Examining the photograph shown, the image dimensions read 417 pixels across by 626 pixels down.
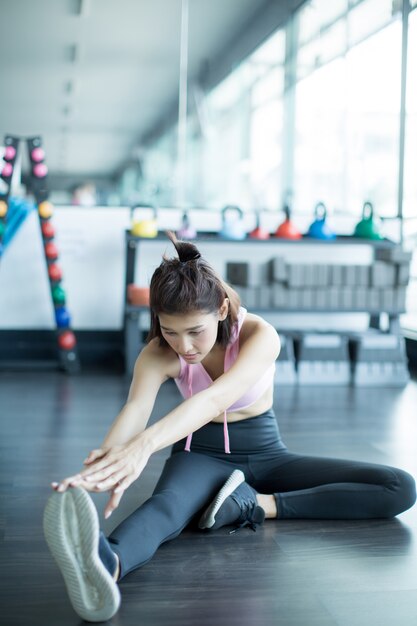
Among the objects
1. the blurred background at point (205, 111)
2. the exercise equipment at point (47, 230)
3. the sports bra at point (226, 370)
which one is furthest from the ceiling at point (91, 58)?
the sports bra at point (226, 370)

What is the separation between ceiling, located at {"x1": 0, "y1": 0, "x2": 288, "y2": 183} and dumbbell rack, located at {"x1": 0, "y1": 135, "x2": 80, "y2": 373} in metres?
1.40

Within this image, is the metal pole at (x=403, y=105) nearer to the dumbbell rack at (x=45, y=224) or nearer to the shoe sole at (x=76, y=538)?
the dumbbell rack at (x=45, y=224)

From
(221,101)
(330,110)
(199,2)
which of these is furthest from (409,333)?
(199,2)

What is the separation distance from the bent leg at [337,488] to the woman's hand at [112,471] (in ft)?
2.08

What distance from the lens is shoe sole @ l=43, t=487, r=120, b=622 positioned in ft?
4.73

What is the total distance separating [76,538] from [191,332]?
539 millimetres

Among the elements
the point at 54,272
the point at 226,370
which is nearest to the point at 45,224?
the point at 54,272

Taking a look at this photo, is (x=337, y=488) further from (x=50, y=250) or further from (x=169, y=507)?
(x=50, y=250)

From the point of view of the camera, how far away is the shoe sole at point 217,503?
6.29 ft

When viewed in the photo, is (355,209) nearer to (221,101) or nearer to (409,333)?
(409,333)

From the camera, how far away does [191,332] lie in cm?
176

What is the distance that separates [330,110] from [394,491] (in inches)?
162

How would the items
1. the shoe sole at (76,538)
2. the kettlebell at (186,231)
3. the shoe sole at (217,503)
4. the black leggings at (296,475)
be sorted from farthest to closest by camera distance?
the kettlebell at (186,231) → the black leggings at (296,475) → the shoe sole at (217,503) → the shoe sole at (76,538)

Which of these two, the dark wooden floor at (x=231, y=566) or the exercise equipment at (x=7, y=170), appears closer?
the dark wooden floor at (x=231, y=566)
